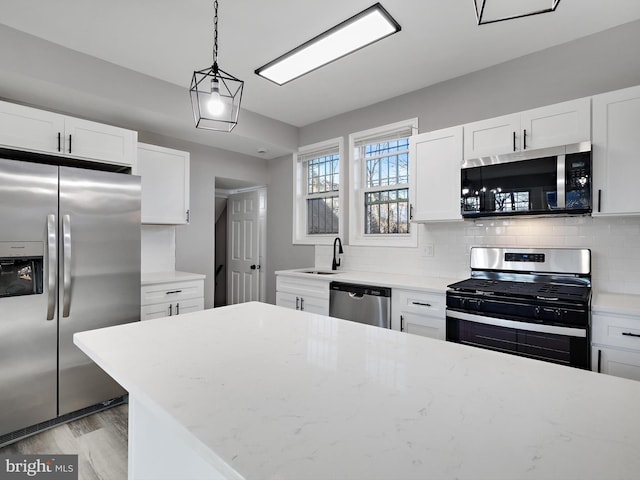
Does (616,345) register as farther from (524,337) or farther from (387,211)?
(387,211)

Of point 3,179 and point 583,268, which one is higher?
point 3,179

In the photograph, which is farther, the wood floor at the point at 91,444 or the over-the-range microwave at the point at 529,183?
the over-the-range microwave at the point at 529,183

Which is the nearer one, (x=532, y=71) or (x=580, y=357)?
(x=580, y=357)

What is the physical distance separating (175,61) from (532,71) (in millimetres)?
2886

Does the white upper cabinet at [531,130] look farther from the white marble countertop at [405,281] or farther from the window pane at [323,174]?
the window pane at [323,174]

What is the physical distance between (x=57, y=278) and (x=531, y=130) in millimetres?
3451

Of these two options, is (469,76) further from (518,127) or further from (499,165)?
(499,165)

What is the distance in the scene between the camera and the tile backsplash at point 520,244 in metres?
2.38

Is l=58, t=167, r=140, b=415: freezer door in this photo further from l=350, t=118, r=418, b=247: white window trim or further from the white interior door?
the white interior door

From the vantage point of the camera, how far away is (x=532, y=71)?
2.75 meters

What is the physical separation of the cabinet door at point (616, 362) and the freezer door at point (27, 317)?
3376mm

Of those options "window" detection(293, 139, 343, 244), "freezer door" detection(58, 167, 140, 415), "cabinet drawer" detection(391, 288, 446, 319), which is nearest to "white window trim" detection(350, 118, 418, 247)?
"window" detection(293, 139, 343, 244)

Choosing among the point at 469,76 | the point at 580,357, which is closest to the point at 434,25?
the point at 469,76

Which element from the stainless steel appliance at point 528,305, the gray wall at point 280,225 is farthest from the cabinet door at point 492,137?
the gray wall at point 280,225
